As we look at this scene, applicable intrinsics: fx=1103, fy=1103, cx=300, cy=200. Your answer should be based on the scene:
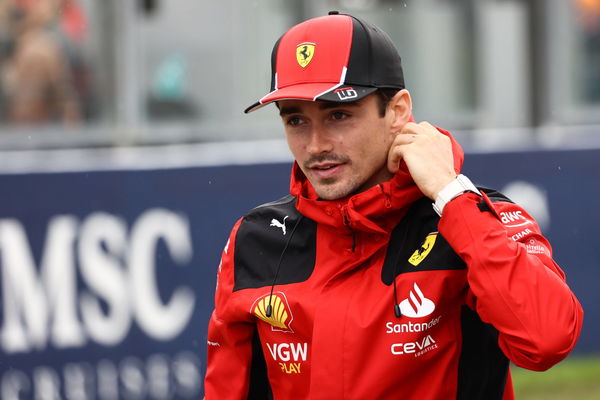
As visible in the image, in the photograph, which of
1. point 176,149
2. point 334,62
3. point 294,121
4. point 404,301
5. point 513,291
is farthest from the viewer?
point 176,149

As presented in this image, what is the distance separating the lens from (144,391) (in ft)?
23.5

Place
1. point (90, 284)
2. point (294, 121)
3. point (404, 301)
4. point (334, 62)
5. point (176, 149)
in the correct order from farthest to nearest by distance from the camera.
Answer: point (176, 149), point (90, 284), point (294, 121), point (334, 62), point (404, 301)

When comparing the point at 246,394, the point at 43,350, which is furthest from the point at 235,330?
the point at 43,350

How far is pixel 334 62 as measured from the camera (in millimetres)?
2969

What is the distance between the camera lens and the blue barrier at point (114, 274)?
692cm

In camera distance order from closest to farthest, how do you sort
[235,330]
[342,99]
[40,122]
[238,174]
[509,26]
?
[342,99], [235,330], [238,174], [40,122], [509,26]

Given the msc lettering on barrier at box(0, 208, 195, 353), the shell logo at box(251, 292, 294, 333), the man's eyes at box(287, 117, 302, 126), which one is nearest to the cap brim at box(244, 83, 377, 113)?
the man's eyes at box(287, 117, 302, 126)

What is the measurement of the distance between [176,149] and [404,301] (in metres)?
6.24

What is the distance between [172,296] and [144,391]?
0.64 meters

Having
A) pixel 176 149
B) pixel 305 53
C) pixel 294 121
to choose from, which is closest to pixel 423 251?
pixel 294 121

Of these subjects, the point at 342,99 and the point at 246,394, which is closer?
the point at 342,99

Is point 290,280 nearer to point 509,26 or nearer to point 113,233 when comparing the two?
point 113,233

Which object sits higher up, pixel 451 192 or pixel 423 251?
pixel 451 192

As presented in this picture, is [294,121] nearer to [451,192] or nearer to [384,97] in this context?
[384,97]
